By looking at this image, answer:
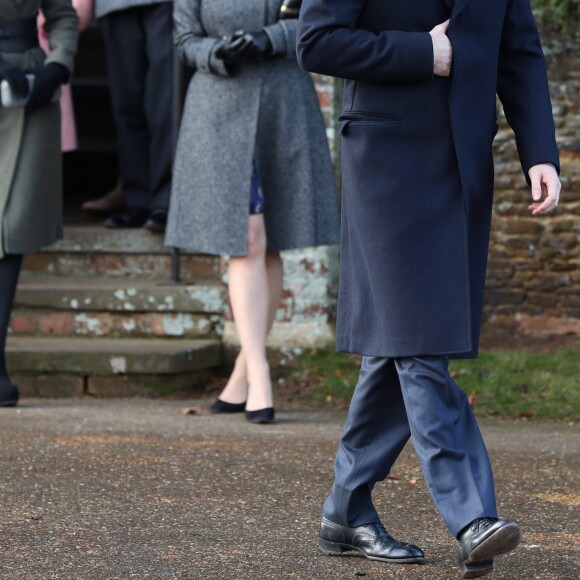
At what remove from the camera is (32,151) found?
5582 mm

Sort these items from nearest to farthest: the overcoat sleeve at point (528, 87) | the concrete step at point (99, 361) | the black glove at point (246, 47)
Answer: the overcoat sleeve at point (528, 87)
the black glove at point (246, 47)
the concrete step at point (99, 361)

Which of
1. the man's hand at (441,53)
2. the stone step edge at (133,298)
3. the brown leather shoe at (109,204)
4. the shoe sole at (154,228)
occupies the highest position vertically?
the man's hand at (441,53)

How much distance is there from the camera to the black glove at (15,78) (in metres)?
5.34

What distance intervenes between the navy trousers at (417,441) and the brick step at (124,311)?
2.93 metres

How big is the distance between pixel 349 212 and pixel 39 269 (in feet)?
12.2

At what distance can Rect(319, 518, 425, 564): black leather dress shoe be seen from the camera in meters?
3.39

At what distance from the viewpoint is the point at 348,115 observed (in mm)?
3260

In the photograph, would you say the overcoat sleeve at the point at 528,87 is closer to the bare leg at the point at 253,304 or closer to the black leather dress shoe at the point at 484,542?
the black leather dress shoe at the point at 484,542

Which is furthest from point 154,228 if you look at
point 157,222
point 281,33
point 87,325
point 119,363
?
point 281,33

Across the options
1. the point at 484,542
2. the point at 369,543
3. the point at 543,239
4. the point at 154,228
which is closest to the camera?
the point at 484,542

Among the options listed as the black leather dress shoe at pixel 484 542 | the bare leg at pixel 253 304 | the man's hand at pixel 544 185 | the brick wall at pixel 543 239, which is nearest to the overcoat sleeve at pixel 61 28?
the bare leg at pixel 253 304

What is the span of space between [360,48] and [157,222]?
3.57 metres

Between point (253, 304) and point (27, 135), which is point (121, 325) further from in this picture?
point (253, 304)

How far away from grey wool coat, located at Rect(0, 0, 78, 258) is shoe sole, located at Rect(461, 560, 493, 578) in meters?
2.92
